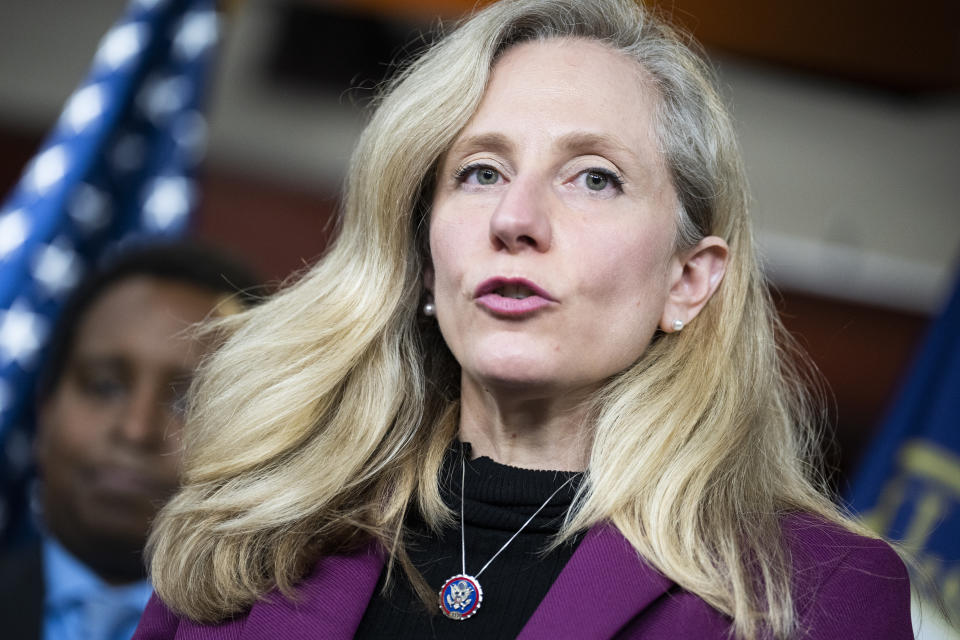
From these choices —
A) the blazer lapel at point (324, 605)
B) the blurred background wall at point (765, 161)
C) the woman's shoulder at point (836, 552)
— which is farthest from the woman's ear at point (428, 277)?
the blurred background wall at point (765, 161)

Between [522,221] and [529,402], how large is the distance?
0.97ft

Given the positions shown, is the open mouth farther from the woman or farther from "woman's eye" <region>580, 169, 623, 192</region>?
"woman's eye" <region>580, 169, 623, 192</region>

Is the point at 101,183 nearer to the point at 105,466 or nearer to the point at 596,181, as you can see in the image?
the point at 105,466

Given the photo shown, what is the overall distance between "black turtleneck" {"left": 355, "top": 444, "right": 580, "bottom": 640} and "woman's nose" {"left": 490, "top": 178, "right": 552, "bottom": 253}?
1.15 ft

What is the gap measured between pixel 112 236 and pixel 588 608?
7.99 feet

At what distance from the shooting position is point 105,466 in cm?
291

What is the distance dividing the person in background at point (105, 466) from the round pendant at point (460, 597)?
1.18 m

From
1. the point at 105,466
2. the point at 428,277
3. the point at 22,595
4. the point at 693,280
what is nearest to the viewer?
the point at 693,280

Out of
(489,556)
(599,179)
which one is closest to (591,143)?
(599,179)

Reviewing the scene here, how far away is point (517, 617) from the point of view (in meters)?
1.71

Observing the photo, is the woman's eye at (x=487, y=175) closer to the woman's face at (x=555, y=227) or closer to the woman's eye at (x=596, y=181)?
the woman's face at (x=555, y=227)

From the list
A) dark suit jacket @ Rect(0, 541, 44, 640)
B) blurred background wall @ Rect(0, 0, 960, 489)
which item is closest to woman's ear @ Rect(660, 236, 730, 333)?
dark suit jacket @ Rect(0, 541, 44, 640)

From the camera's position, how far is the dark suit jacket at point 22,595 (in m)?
2.73

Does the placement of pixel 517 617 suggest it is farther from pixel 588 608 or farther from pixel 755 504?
pixel 755 504
